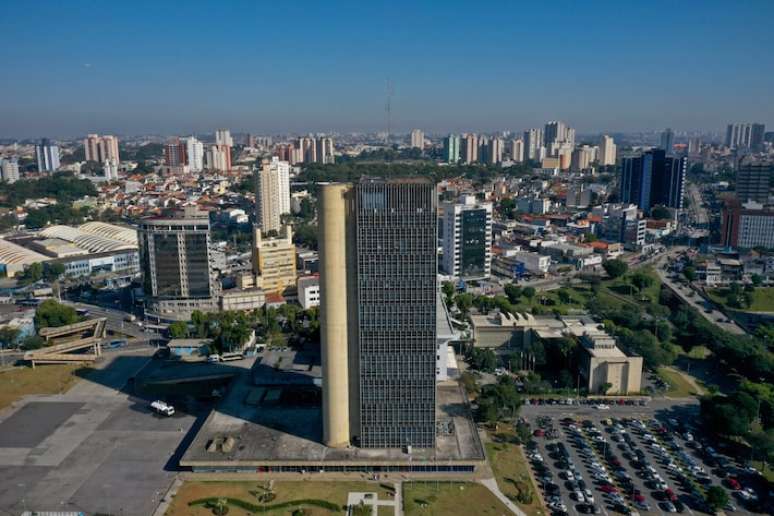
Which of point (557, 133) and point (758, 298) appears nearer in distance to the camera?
point (758, 298)

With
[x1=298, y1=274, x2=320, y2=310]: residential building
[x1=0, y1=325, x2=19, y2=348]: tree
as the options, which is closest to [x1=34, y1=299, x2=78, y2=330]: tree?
[x1=0, y1=325, x2=19, y2=348]: tree

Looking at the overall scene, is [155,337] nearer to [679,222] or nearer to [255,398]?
Result: [255,398]

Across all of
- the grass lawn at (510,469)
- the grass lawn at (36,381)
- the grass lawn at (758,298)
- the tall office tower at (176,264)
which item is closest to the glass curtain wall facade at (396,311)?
the grass lawn at (510,469)

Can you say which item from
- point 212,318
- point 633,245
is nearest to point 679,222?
point 633,245

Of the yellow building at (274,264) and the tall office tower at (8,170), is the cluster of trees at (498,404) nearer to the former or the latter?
the yellow building at (274,264)

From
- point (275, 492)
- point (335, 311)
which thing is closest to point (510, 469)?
point (275, 492)

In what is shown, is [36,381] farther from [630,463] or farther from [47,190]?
[47,190]

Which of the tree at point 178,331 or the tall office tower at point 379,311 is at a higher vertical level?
the tall office tower at point 379,311
